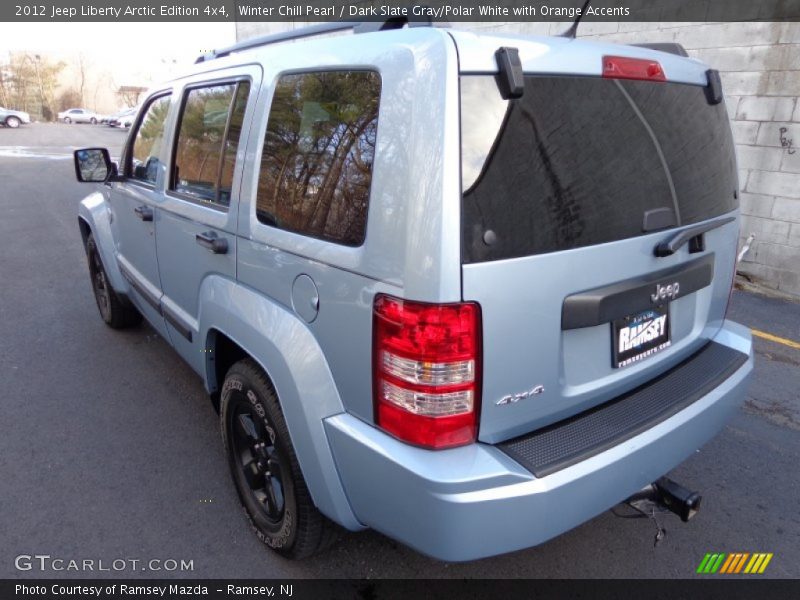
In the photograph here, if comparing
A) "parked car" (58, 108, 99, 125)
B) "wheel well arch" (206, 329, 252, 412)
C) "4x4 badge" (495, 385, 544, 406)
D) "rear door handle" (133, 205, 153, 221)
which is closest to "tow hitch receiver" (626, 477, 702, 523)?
"4x4 badge" (495, 385, 544, 406)

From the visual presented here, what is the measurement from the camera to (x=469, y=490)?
154cm

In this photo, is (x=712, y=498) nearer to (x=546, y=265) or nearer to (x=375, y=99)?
(x=546, y=265)

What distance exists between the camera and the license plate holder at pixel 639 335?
190 cm

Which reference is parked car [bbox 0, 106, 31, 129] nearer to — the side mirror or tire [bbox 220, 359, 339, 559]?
the side mirror

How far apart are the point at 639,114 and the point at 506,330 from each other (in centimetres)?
95

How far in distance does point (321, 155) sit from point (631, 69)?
1093 millimetres

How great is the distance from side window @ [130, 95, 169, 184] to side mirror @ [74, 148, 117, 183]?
215mm

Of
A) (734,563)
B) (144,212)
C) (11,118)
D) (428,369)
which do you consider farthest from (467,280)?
(11,118)

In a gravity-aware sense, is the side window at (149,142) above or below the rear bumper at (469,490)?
above

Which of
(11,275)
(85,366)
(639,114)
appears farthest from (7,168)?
(639,114)

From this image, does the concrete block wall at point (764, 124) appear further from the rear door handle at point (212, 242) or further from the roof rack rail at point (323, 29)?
the rear door handle at point (212, 242)

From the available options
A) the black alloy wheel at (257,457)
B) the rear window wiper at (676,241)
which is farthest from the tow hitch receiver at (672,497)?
the black alloy wheel at (257,457)

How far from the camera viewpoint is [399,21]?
1.95m

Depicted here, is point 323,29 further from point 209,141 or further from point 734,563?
point 734,563
